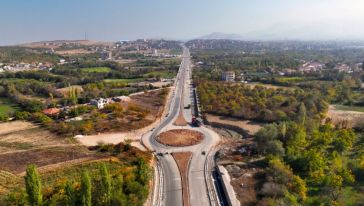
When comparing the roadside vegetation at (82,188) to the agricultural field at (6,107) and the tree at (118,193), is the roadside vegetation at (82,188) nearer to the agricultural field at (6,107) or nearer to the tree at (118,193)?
the tree at (118,193)

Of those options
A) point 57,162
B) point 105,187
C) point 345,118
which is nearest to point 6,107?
point 57,162

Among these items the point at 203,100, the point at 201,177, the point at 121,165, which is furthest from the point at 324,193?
the point at 203,100

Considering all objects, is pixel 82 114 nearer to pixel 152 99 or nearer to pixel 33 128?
pixel 33 128

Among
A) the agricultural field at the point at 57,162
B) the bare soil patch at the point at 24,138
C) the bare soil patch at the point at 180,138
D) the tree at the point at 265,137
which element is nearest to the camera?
the agricultural field at the point at 57,162

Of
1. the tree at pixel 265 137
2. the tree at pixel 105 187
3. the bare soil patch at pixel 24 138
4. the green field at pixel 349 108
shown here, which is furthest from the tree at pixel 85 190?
the green field at pixel 349 108

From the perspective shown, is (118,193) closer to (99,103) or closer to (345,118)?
(99,103)

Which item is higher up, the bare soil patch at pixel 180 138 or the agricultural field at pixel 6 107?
the agricultural field at pixel 6 107
